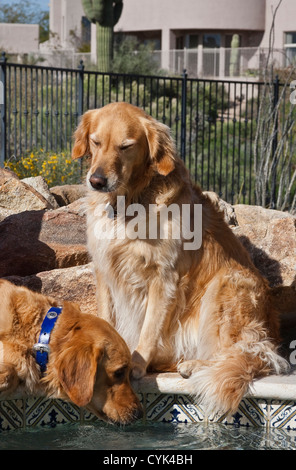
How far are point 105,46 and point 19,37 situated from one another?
19712mm

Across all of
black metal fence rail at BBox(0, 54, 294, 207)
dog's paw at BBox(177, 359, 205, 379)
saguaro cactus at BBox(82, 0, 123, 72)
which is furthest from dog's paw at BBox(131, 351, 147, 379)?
saguaro cactus at BBox(82, 0, 123, 72)

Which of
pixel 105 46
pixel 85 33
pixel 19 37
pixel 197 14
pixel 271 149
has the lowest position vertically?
pixel 271 149

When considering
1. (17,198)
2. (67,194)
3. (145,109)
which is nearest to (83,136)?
(17,198)

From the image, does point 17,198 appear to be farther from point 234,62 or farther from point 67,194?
point 234,62

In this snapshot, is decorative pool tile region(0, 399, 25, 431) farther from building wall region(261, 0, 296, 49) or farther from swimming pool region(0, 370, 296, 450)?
building wall region(261, 0, 296, 49)

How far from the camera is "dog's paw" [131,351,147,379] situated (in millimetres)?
4551

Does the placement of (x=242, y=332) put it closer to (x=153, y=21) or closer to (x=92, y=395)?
(x=92, y=395)

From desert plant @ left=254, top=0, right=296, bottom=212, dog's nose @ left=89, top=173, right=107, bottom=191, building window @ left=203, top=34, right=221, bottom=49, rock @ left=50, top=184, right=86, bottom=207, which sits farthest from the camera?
building window @ left=203, top=34, right=221, bottom=49

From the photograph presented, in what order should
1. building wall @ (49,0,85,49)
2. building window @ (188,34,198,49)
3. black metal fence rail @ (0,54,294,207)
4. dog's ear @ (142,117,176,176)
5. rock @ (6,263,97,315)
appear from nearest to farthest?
dog's ear @ (142,117,176,176), rock @ (6,263,97,315), black metal fence rail @ (0,54,294,207), building window @ (188,34,198,49), building wall @ (49,0,85,49)

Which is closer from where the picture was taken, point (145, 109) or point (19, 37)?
point (145, 109)

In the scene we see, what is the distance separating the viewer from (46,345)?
412 cm

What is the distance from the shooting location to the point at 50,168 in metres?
10.2

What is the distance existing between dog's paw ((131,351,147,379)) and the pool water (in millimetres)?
316

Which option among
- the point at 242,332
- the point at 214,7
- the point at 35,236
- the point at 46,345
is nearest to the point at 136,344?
the point at 242,332
